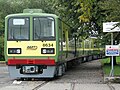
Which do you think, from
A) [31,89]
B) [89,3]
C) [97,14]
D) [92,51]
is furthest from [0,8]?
[31,89]

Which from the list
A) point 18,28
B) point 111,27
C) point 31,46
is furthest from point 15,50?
point 111,27

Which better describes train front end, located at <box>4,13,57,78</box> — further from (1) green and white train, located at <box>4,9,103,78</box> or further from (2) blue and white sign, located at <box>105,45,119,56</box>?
(2) blue and white sign, located at <box>105,45,119,56</box>

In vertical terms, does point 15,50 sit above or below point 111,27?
below

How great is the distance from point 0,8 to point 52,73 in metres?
37.6

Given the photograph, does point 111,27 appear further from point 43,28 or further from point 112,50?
point 43,28

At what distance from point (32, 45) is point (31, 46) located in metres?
0.06

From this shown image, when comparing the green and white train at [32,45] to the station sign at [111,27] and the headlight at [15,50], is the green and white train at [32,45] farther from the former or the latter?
the station sign at [111,27]

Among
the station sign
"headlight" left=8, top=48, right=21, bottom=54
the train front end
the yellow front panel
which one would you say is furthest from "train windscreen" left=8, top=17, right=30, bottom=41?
the station sign

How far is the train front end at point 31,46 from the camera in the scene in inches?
699

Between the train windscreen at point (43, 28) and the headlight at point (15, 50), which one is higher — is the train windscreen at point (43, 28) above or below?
above

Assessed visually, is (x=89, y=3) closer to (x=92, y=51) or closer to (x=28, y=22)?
(x=28, y=22)

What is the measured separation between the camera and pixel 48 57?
17719mm

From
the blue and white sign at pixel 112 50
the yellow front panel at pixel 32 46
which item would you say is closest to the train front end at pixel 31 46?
the yellow front panel at pixel 32 46

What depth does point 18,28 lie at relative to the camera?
18.0 metres
